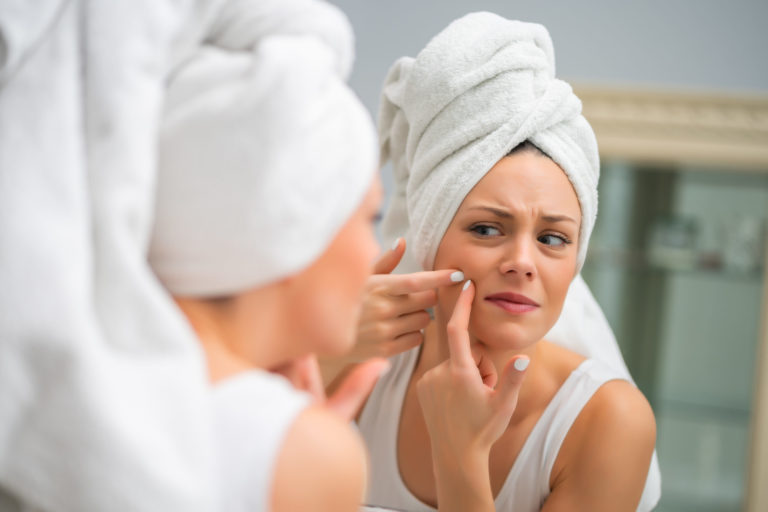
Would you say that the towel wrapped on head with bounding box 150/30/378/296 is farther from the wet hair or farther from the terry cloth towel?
the wet hair

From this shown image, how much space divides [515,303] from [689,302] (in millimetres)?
1363

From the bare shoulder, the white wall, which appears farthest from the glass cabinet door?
the bare shoulder

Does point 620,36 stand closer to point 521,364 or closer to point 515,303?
point 515,303

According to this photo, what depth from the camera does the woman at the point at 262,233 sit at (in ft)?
1.56

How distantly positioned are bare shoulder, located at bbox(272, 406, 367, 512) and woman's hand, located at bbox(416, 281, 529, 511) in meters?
0.31

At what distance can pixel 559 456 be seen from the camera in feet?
3.18

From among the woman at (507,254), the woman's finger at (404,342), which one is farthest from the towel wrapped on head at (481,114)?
the woman's finger at (404,342)

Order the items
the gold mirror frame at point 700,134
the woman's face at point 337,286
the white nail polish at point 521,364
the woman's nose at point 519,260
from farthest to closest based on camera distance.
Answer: the gold mirror frame at point 700,134, the woman's nose at point 519,260, the white nail polish at point 521,364, the woman's face at point 337,286

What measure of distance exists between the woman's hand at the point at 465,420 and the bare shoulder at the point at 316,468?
0.31 meters

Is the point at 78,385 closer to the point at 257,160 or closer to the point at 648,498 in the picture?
the point at 257,160

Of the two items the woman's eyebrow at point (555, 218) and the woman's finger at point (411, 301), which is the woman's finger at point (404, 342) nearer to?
the woman's finger at point (411, 301)

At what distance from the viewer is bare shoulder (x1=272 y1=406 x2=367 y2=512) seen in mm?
471

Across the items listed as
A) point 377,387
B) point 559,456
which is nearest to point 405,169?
point 377,387

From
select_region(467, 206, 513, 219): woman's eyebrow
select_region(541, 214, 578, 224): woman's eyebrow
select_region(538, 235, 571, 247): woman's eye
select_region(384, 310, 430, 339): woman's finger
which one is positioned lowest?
select_region(384, 310, 430, 339): woman's finger
